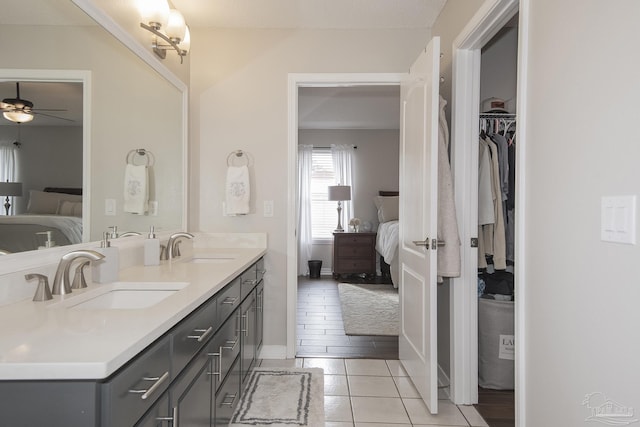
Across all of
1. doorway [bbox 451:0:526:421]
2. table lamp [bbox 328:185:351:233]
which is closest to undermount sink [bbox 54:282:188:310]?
doorway [bbox 451:0:526:421]

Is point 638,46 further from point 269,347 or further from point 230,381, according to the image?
point 269,347

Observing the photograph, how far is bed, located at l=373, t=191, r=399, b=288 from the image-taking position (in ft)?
17.2

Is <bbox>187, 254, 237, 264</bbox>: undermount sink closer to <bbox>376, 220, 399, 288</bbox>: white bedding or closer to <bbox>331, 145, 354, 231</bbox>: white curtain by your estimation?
<bbox>376, 220, 399, 288</bbox>: white bedding

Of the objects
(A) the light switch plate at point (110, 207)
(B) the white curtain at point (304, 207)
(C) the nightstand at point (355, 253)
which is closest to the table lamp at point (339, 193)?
(C) the nightstand at point (355, 253)

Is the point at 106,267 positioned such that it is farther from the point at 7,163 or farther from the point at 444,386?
the point at 444,386

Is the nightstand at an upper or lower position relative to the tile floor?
upper

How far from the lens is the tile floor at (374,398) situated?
2.12 metres

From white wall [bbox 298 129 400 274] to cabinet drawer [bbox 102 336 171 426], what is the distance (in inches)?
222

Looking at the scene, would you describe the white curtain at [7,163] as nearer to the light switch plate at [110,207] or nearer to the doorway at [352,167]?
the light switch plate at [110,207]

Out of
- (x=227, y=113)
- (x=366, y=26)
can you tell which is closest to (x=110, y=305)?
(x=227, y=113)

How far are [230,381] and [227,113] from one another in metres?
1.96

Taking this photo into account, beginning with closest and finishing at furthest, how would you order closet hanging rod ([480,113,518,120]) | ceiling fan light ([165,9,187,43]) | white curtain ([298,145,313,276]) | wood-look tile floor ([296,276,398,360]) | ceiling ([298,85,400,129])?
ceiling fan light ([165,9,187,43]) < closet hanging rod ([480,113,518,120]) < wood-look tile floor ([296,276,398,360]) < ceiling ([298,85,400,129]) < white curtain ([298,145,313,276])

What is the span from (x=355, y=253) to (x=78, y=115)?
4902mm

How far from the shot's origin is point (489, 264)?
268 cm
